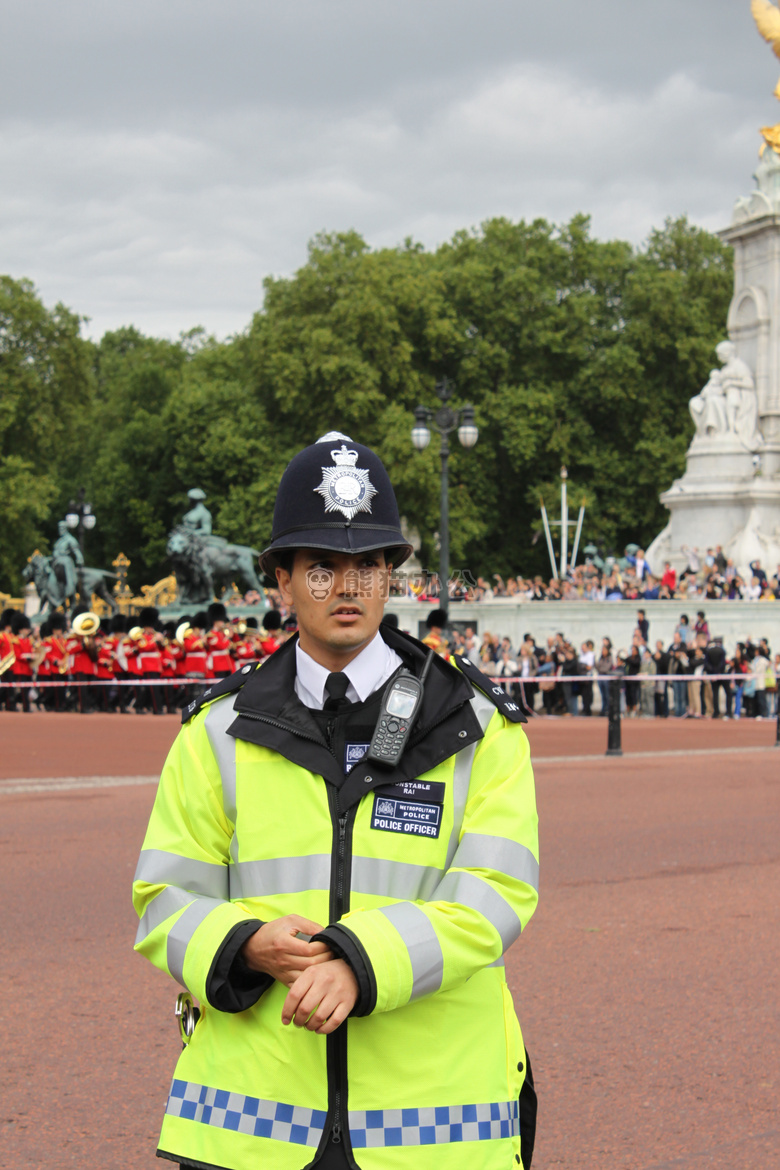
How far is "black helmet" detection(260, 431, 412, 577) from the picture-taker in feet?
8.71

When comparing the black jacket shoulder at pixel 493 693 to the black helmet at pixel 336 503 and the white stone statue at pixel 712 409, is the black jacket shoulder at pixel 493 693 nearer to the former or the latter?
the black helmet at pixel 336 503

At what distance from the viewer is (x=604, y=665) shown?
89.5ft

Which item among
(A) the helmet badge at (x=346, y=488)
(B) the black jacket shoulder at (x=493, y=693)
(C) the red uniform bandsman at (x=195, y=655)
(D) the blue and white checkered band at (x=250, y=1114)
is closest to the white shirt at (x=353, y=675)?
(B) the black jacket shoulder at (x=493, y=693)

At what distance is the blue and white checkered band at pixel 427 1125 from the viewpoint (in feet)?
7.77

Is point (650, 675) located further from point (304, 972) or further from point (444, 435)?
point (304, 972)

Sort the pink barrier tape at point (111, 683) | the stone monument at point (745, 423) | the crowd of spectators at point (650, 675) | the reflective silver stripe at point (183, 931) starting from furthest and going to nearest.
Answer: the stone monument at point (745, 423) → the crowd of spectators at point (650, 675) → the pink barrier tape at point (111, 683) → the reflective silver stripe at point (183, 931)

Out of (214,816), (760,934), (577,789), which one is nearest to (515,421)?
(577,789)

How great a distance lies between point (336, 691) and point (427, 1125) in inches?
28.4

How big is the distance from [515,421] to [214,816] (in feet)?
165

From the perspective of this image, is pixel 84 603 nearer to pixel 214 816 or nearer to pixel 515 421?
pixel 515 421

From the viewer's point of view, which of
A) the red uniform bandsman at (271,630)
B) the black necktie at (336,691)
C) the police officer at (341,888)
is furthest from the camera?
the red uniform bandsman at (271,630)

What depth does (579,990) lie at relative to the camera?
21.2 ft

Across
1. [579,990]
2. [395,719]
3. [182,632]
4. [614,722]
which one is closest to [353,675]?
[395,719]

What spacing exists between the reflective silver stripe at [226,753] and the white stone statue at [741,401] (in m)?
36.6
